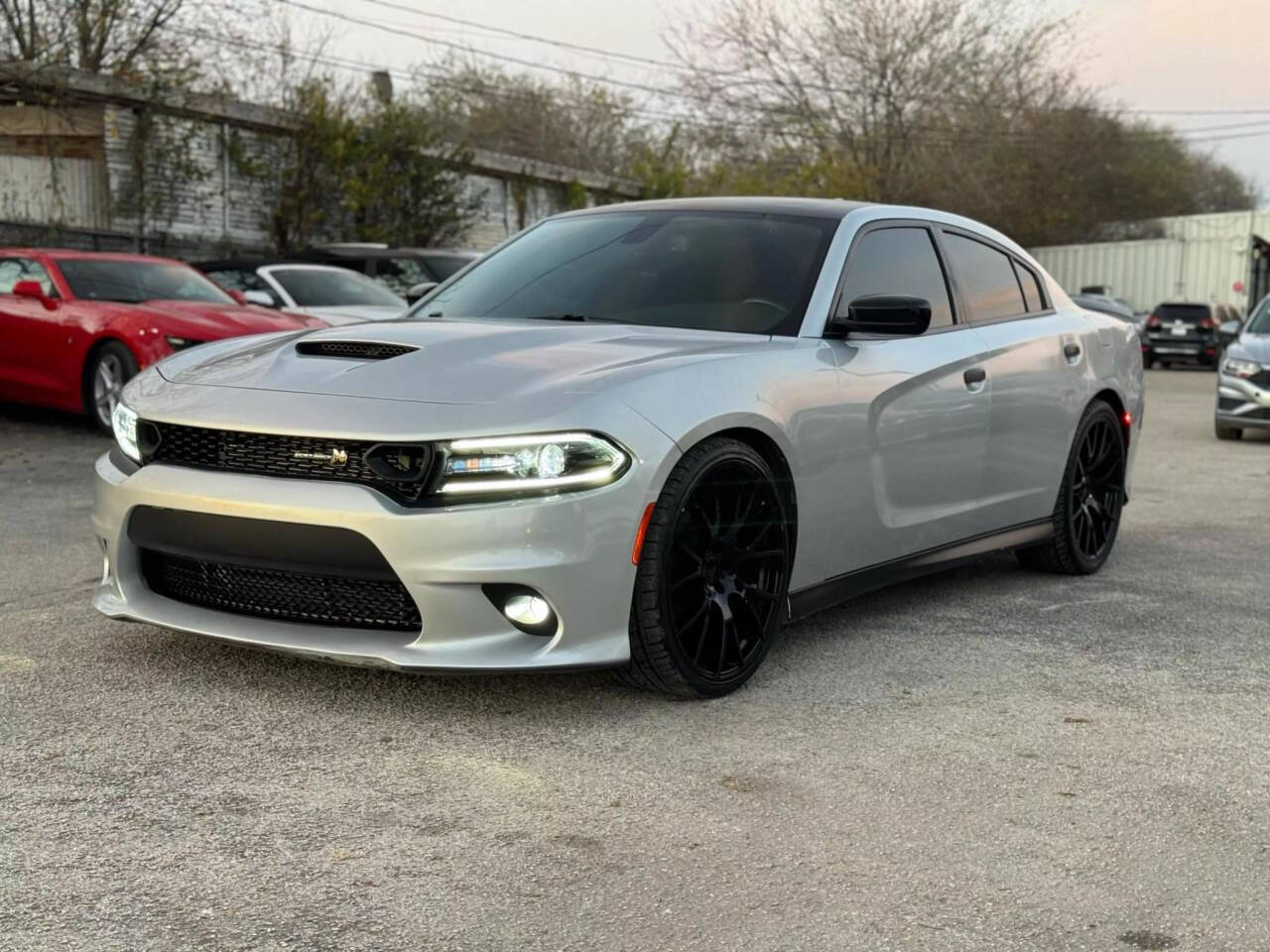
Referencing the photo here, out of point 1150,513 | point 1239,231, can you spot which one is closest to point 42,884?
point 1150,513

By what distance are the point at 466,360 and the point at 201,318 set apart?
7513mm

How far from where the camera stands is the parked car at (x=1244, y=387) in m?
13.4

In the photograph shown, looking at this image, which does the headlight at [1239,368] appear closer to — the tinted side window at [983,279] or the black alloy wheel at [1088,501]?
the black alloy wheel at [1088,501]

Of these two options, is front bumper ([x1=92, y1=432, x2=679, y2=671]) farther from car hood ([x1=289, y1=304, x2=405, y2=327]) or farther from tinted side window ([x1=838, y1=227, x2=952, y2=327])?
car hood ([x1=289, y1=304, x2=405, y2=327])

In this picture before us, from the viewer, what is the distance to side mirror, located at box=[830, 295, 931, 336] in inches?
188

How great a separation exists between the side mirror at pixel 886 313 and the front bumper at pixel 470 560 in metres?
1.08

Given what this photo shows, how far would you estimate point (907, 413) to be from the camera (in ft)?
16.8

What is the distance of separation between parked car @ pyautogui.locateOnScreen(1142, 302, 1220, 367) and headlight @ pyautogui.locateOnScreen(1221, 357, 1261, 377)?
62.9 ft

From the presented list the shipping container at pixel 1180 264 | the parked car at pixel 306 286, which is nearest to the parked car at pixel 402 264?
the parked car at pixel 306 286

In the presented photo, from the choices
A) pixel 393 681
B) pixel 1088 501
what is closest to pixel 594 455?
pixel 393 681

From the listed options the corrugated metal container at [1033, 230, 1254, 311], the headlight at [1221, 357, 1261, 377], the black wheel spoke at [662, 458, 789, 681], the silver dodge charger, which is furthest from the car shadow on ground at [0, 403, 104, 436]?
the corrugated metal container at [1033, 230, 1254, 311]

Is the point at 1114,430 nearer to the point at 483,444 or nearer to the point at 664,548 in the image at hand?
the point at 664,548

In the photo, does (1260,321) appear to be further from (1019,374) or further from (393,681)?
(393,681)

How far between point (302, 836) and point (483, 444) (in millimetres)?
1120
